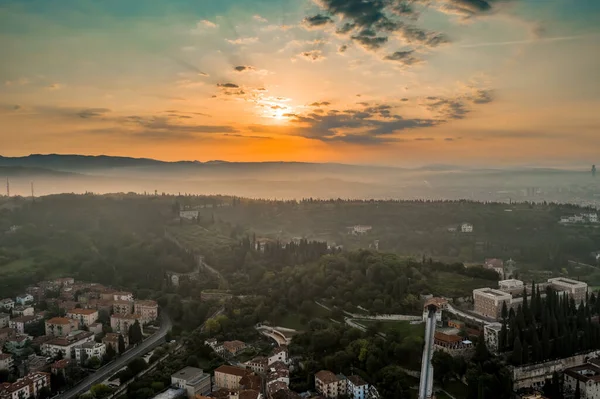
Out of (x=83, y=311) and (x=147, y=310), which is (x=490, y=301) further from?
(x=83, y=311)

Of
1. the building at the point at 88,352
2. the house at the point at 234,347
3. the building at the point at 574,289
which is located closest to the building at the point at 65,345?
the building at the point at 88,352

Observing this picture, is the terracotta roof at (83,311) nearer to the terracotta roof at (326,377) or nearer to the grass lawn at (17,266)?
the grass lawn at (17,266)

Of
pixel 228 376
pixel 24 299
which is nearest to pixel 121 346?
pixel 228 376

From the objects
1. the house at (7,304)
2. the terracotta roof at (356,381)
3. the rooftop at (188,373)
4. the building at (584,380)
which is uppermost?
the building at (584,380)

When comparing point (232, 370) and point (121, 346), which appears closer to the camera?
point (232, 370)

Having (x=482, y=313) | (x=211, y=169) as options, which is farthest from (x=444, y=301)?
(x=211, y=169)

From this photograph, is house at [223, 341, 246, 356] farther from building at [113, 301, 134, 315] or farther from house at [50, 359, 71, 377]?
building at [113, 301, 134, 315]
